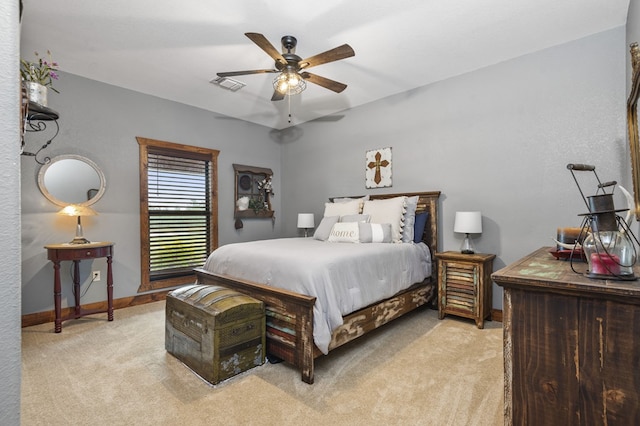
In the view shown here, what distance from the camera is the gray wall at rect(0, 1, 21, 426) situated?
0.67 m

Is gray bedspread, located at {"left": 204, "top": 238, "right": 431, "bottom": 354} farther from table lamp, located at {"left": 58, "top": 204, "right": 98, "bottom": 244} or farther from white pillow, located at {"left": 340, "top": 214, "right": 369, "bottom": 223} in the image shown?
table lamp, located at {"left": 58, "top": 204, "right": 98, "bottom": 244}

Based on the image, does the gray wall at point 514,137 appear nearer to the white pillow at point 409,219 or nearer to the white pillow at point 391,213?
the white pillow at point 409,219

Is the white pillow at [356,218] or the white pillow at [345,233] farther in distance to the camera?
the white pillow at [356,218]

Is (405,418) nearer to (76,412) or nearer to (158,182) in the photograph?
(76,412)

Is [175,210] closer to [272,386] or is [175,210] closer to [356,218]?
[356,218]

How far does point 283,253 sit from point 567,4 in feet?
9.61

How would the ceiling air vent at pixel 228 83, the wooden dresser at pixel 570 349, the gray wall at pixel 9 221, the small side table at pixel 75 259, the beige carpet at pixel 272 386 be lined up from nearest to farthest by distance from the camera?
the gray wall at pixel 9 221
the wooden dresser at pixel 570 349
the beige carpet at pixel 272 386
the small side table at pixel 75 259
the ceiling air vent at pixel 228 83

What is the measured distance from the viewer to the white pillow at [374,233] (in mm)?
3330

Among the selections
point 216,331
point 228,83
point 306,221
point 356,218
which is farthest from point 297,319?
point 228,83

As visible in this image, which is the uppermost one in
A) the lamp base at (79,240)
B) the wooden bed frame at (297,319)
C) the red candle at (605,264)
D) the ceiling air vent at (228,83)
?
the ceiling air vent at (228,83)

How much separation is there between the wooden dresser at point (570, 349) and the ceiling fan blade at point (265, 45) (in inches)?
83.2

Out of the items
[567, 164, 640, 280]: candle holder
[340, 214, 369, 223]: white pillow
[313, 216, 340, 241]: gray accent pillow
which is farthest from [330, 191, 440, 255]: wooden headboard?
[567, 164, 640, 280]: candle holder

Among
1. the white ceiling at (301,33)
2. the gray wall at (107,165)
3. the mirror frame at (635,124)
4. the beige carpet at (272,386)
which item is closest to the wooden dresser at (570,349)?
the beige carpet at (272,386)

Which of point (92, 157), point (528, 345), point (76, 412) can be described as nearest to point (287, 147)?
point (92, 157)
